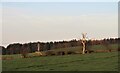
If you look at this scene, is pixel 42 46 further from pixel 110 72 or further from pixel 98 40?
pixel 110 72

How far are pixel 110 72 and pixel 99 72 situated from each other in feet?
2.96

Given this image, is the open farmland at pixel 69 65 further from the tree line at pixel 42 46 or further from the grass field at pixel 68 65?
the tree line at pixel 42 46

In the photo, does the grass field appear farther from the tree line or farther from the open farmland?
the tree line

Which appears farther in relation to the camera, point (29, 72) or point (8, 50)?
point (8, 50)

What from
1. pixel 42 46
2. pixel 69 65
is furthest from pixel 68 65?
pixel 42 46

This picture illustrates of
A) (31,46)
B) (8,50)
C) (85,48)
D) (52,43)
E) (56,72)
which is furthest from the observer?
(52,43)

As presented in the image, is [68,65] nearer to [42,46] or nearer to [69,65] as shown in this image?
[69,65]

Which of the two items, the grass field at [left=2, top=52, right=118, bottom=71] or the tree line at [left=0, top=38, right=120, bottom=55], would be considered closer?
Answer: the grass field at [left=2, top=52, right=118, bottom=71]

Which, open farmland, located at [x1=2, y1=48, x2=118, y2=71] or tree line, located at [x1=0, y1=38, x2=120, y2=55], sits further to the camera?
tree line, located at [x1=0, y1=38, x2=120, y2=55]

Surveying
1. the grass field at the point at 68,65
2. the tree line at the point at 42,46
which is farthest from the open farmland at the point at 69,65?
the tree line at the point at 42,46

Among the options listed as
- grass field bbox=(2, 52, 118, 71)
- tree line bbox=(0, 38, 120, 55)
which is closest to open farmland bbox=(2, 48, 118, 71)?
grass field bbox=(2, 52, 118, 71)

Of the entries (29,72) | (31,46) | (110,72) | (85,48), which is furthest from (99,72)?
(31,46)

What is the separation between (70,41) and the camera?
10381cm

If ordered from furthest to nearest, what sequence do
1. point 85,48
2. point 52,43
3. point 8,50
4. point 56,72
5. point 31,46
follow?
point 52,43 → point 31,46 → point 8,50 → point 85,48 → point 56,72
